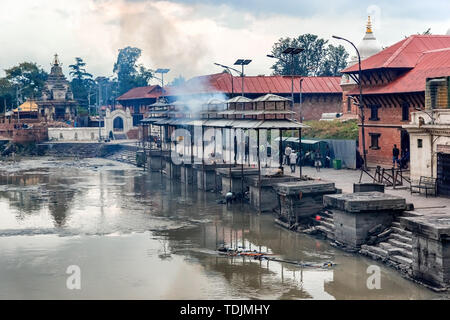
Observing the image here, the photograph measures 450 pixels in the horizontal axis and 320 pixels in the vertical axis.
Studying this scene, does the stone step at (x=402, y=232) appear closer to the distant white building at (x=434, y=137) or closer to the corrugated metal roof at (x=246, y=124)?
the distant white building at (x=434, y=137)

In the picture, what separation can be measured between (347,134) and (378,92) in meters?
6.71

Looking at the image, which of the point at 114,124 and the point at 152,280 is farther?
the point at 114,124

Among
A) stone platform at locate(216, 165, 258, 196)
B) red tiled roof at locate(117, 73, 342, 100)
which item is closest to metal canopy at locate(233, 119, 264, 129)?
stone platform at locate(216, 165, 258, 196)

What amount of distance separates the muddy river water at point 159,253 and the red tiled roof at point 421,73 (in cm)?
1214

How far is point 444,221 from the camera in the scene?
19.5m

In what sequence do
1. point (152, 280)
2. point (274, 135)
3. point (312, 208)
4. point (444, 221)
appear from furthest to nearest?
point (274, 135) → point (312, 208) → point (152, 280) → point (444, 221)

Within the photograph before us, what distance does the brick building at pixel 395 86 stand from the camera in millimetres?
36844

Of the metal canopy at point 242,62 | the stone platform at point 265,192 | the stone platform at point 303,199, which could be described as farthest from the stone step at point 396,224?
the metal canopy at point 242,62

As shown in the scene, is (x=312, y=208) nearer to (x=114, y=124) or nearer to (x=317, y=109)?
(x=317, y=109)

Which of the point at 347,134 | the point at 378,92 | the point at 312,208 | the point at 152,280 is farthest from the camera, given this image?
the point at 347,134

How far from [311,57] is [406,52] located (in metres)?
54.1

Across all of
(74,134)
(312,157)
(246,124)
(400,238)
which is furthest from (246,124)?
(74,134)
